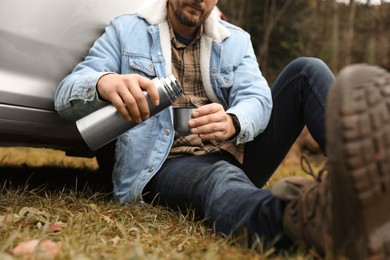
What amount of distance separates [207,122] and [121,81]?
0.32 meters

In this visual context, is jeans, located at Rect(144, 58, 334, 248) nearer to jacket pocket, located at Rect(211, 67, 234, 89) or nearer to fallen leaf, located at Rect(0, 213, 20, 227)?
jacket pocket, located at Rect(211, 67, 234, 89)

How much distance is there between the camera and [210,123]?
191 cm

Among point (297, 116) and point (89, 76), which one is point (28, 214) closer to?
point (89, 76)

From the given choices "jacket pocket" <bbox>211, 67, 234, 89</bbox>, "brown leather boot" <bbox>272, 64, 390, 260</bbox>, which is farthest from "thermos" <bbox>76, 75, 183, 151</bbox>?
"brown leather boot" <bbox>272, 64, 390, 260</bbox>

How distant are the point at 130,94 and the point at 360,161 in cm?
85

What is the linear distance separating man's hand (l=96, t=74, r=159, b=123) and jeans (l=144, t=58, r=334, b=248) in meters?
0.29

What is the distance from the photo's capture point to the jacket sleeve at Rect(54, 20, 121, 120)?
1.92 metres

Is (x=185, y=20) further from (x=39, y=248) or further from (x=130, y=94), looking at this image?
(x=39, y=248)

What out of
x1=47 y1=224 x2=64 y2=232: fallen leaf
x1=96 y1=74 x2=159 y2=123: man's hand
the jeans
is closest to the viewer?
the jeans

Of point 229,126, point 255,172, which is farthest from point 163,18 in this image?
point 255,172

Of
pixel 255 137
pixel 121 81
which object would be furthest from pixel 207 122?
pixel 255 137

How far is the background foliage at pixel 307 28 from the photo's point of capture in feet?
27.3

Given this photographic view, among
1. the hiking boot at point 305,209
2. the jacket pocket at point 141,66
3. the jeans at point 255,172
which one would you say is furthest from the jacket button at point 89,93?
the hiking boot at point 305,209

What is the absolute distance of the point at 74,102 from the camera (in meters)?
2.02
